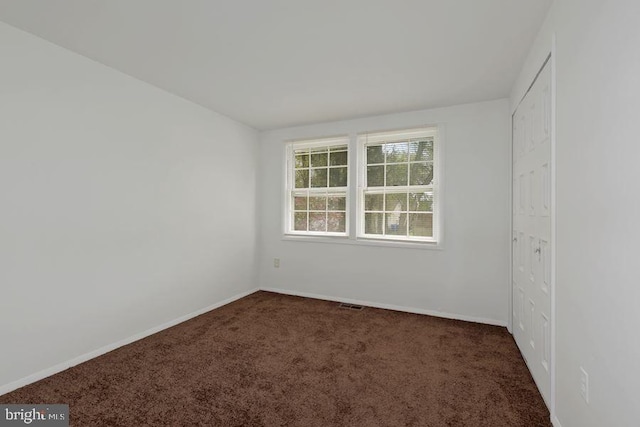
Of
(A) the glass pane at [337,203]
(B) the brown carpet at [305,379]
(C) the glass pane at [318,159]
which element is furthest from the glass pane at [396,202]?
(B) the brown carpet at [305,379]

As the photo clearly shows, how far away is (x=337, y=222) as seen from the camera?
4.25 metres

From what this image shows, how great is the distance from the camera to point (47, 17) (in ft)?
6.43

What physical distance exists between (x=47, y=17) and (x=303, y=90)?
6.32ft

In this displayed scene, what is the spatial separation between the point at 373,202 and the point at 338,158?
2.57ft

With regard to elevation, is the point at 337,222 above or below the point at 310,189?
below

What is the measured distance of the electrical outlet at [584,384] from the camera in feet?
4.41

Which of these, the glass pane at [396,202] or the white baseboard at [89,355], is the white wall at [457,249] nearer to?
the glass pane at [396,202]

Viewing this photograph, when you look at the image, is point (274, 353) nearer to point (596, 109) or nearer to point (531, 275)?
point (531, 275)

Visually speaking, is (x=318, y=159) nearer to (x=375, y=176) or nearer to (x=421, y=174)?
(x=375, y=176)

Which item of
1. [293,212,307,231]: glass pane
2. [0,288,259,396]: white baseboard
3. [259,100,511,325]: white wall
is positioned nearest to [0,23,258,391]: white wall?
[0,288,259,396]: white baseboard

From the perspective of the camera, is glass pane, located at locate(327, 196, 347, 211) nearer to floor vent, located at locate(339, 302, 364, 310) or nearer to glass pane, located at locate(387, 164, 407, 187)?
glass pane, located at locate(387, 164, 407, 187)

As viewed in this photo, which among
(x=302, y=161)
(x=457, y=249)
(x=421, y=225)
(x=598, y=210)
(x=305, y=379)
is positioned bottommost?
(x=305, y=379)

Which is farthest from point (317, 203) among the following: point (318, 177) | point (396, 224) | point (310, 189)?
point (396, 224)

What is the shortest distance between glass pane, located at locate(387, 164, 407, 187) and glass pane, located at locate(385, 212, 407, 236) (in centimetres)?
39
